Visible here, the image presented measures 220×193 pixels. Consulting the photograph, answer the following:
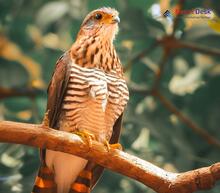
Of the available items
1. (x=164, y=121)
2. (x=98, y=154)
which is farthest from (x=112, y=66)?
(x=164, y=121)

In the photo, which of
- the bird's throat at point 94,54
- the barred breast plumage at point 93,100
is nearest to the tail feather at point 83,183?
the barred breast plumage at point 93,100

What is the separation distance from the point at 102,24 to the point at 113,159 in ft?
1.24

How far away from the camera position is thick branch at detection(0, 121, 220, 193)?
4.50 ft

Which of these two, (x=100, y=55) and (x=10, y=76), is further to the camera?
(x=10, y=76)

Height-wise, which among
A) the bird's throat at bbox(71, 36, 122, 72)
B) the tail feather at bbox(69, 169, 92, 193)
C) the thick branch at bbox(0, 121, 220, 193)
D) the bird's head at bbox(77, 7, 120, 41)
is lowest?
the tail feather at bbox(69, 169, 92, 193)

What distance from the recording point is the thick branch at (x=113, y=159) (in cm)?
137

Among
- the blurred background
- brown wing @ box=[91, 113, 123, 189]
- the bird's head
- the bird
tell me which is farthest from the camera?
the blurred background

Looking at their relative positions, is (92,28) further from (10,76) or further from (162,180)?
(10,76)

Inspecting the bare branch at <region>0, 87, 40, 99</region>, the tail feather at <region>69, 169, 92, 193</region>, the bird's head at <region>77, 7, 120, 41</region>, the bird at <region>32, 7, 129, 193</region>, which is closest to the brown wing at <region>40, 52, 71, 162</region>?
the bird at <region>32, 7, 129, 193</region>

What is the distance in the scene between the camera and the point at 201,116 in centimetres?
239

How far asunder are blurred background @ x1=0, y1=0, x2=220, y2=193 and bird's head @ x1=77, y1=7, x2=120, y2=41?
238 mm

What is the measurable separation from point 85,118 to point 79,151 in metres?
0.22

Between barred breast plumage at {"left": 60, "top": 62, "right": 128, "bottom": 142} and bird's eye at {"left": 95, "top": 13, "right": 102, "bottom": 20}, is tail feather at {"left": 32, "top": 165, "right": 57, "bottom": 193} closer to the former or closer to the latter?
barred breast plumage at {"left": 60, "top": 62, "right": 128, "bottom": 142}

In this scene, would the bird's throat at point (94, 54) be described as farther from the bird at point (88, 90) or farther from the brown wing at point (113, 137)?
the brown wing at point (113, 137)
